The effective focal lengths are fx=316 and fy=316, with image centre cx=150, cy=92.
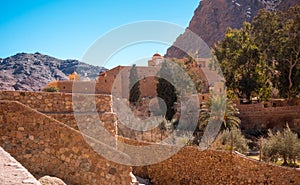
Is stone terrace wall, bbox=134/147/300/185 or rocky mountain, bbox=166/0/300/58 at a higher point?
rocky mountain, bbox=166/0/300/58

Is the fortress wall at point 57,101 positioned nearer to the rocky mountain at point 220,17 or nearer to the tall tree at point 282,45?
the tall tree at point 282,45

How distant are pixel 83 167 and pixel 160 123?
15.8m

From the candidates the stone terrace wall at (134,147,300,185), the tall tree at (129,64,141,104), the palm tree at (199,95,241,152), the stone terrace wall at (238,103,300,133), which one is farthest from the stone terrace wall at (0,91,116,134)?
the tall tree at (129,64,141,104)

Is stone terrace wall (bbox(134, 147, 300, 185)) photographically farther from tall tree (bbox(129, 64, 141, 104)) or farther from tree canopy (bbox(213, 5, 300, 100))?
tall tree (bbox(129, 64, 141, 104))

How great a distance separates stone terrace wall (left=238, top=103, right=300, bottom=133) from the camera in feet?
76.2

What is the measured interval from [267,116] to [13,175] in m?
23.1

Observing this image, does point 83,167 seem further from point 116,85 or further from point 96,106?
point 116,85

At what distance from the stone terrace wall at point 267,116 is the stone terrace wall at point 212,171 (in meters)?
12.6

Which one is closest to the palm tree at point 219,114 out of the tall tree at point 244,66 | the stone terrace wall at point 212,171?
the tall tree at point 244,66

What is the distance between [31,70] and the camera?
5766 cm

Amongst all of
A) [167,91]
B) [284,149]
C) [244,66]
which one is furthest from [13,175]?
[167,91]

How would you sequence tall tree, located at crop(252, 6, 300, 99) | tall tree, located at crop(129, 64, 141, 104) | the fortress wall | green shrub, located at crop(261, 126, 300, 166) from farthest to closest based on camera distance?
tall tree, located at crop(129, 64, 141, 104) → tall tree, located at crop(252, 6, 300, 99) → green shrub, located at crop(261, 126, 300, 166) → the fortress wall

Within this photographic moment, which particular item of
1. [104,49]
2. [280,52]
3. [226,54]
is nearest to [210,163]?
[104,49]

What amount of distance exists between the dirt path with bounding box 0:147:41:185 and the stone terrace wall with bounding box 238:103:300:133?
21511 millimetres
